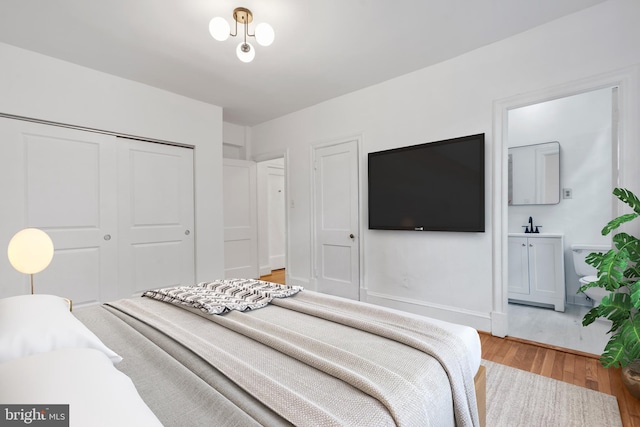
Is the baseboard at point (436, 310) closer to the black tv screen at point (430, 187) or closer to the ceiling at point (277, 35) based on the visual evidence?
the black tv screen at point (430, 187)

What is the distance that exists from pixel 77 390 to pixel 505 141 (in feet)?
10.4

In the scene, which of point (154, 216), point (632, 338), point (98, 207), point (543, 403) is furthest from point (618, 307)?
point (98, 207)

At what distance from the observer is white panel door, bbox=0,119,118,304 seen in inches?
107

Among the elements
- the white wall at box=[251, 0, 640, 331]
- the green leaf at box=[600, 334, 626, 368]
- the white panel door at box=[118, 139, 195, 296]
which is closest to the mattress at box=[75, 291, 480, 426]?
the green leaf at box=[600, 334, 626, 368]

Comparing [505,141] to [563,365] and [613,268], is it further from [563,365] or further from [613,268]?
[563,365]

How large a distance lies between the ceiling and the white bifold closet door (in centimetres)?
82

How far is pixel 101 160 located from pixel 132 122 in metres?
0.55

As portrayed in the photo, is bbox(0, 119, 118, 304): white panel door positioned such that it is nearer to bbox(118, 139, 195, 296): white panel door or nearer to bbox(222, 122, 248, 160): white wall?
bbox(118, 139, 195, 296): white panel door

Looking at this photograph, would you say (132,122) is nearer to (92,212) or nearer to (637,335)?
(92,212)

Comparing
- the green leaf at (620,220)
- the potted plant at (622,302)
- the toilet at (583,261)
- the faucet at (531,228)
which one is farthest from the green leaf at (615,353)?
the faucet at (531,228)

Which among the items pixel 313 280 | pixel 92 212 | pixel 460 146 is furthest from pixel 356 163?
pixel 92 212

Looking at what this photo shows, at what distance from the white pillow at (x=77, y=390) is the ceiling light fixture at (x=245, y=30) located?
204 centimetres

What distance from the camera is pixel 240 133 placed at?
5.13m

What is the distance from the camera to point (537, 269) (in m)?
3.47
